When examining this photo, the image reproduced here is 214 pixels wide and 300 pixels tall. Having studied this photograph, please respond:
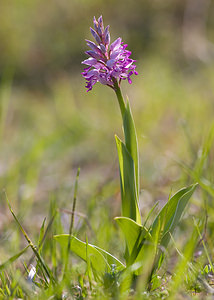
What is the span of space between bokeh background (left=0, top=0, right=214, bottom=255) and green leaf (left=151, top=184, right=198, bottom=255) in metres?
0.38

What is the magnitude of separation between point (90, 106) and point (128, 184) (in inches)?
156

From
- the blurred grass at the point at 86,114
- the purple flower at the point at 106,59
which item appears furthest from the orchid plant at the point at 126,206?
the blurred grass at the point at 86,114

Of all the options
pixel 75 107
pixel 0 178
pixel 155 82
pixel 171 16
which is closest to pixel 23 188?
pixel 0 178

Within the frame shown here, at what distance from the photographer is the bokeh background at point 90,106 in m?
2.62

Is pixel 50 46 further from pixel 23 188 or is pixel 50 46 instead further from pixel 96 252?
pixel 96 252

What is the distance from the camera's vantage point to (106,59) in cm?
127

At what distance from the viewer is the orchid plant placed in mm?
1226

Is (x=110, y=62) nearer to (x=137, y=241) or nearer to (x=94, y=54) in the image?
(x=94, y=54)

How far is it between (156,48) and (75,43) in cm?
152

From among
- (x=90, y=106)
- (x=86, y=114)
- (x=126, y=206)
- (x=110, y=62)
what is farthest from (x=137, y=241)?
(x=90, y=106)

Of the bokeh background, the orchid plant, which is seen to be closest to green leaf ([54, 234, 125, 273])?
the orchid plant

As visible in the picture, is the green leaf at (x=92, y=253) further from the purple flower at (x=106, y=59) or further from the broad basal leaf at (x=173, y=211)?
the purple flower at (x=106, y=59)

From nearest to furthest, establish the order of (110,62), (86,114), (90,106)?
(110,62), (86,114), (90,106)

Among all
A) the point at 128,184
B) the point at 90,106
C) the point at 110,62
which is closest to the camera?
the point at 110,62
